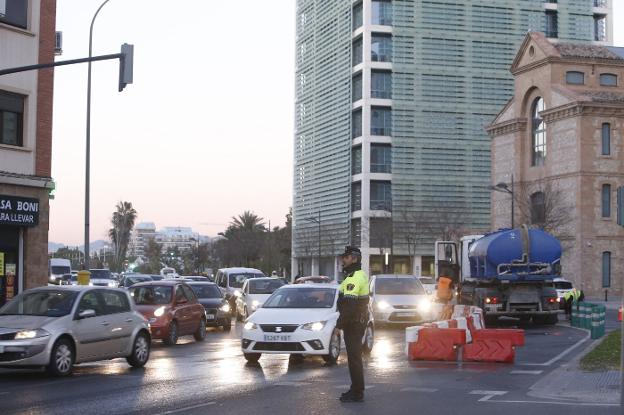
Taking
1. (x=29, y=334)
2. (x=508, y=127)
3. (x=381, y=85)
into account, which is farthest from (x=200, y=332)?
(x=381, y=85)

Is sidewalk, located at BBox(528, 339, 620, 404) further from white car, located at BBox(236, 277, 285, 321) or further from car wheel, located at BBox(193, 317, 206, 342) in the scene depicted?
white car, located at BBox(236, 277, 285, 321)

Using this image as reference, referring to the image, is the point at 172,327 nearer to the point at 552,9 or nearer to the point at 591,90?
the point at 591,90

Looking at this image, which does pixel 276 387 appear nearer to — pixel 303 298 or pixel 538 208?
pixel 303 298

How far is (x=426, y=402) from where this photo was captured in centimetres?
1191

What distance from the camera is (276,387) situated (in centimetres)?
1342

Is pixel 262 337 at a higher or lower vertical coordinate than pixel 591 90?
lower

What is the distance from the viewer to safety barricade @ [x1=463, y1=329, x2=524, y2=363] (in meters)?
17.5

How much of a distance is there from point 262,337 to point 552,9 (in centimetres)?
7905

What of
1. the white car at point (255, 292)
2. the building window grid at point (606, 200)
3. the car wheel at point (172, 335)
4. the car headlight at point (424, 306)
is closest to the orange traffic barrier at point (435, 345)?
the car wheel at point (172, 335)

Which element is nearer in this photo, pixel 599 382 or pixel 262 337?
pixel 599 382

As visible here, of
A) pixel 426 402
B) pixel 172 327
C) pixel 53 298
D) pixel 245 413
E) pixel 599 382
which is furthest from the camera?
pixel 172 327

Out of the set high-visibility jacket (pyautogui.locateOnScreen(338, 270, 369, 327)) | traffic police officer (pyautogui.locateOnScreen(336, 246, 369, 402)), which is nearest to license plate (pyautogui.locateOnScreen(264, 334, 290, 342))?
traffic police officer (pyautogui.locateOnScreen(336, 246, 369, 402))

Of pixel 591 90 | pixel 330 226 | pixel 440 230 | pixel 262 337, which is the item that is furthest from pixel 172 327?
pixel 330 226

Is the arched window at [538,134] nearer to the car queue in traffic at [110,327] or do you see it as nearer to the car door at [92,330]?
the car queue in traffic at [110,327]
